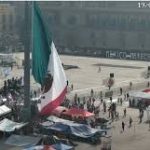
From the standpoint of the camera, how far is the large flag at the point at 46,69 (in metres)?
31.4

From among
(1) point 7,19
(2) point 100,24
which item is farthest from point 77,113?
(1) point 7,19

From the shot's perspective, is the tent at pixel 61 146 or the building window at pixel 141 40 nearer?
the tent at pixel 61 146

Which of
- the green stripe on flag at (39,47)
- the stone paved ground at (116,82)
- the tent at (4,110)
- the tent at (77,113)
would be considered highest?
the green stripe on flag at (39,47)

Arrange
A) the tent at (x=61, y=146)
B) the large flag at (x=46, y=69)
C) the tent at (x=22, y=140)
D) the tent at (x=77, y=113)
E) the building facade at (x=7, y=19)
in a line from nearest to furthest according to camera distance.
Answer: the large flag at (x=46, y=69) → the tent at (x=61, y=146) → the tent at (x=22, y=140) → the tent at (x=77, y=113) → the building facade at (x=7, y=19)

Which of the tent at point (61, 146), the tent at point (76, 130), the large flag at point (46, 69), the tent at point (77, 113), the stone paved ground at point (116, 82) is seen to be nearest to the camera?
the large flag at point (46, 69)

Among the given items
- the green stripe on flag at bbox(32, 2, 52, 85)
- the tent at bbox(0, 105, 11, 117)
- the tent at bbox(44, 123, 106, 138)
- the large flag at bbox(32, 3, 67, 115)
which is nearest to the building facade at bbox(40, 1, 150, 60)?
the tent at bbox(0, 105, 11, 117)

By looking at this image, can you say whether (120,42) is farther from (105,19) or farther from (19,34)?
(19,34)

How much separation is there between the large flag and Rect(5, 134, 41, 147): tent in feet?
13.1

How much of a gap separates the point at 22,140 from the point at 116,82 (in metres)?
38.8

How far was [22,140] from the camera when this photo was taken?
36.3 metres

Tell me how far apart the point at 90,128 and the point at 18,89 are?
63.1 ft

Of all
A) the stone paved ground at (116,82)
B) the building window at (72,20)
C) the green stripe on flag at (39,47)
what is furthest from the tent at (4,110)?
the building window at (72,20)

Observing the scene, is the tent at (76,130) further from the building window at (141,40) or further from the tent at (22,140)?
the building window at (141,40)

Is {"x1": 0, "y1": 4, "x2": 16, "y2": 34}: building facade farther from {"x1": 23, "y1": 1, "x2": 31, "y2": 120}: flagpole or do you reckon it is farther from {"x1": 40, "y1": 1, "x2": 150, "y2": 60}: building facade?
{"x1": 23, "y1": 1, "x2": 31, "y2": 120}: flagpole
